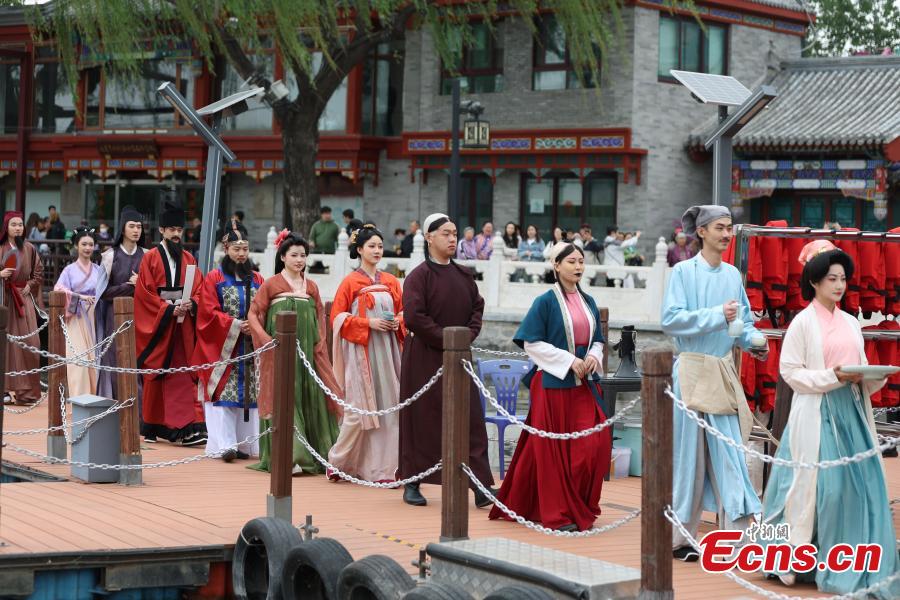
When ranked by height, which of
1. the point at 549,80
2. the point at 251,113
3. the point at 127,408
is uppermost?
the point at 549,80

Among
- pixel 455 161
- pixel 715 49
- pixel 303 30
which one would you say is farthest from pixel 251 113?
pixel 715 49

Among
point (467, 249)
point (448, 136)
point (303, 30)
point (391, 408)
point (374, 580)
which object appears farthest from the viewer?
point (448, 136)

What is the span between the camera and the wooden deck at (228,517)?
725 centimetres

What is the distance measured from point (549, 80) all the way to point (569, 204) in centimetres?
235

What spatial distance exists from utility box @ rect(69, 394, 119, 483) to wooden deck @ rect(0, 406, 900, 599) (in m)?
0.10

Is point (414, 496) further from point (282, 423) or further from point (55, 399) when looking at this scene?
point (55, 399)

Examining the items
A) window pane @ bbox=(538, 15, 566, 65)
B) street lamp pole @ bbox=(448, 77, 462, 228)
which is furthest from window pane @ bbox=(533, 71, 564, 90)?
street lamp pole @ bbox=(448, 77, 462, 228)

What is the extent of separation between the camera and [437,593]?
238 inches

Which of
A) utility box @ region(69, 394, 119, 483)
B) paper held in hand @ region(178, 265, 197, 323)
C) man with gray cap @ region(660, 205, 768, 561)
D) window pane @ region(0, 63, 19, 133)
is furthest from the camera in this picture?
window pane @ region(0, 63, 19, 133)

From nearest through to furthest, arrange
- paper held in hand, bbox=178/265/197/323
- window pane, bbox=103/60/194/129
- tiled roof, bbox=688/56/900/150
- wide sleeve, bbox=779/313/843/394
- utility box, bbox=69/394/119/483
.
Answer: wide sleeve, bbox=779/313/843/394
utility box, bbox=69/394/119/483
paper held in hand, bbox=178/265/197/323
tiled roof, bbox=688/56/900/150
window pane, bbox=103/60/194/129

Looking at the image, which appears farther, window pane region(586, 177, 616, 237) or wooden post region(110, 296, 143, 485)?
window pane region(586, 177, 616, 237)

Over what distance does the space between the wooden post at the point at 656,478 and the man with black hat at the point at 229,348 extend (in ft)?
17.7

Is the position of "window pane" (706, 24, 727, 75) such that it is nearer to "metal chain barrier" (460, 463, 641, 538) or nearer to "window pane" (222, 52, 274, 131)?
"window pane" (222, 52, 274, 131)

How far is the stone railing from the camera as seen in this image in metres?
20.0
